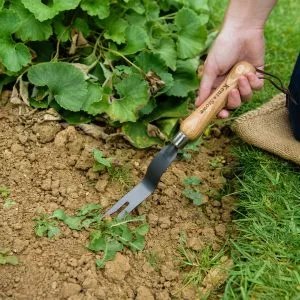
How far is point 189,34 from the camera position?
Result: 2.49 m

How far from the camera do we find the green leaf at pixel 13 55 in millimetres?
2152

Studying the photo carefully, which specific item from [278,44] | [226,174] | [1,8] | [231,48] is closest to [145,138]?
[226,174]

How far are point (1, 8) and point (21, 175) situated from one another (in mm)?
643

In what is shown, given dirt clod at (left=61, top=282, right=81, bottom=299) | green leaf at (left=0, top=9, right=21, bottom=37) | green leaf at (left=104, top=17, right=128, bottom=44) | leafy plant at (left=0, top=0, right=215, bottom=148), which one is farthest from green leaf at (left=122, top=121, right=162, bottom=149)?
dirt clod at (left=61, top=282, right=81, bottom=299)

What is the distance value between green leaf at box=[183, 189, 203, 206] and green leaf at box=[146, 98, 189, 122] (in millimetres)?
389

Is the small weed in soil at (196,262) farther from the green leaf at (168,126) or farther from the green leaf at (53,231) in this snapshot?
the green leaf at (168,126)

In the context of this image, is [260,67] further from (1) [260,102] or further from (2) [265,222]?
(2) [265,222]

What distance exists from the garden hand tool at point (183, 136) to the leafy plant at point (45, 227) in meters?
0.18

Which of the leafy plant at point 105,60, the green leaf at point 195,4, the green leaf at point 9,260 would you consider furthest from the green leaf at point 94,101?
the green leaf at point 195,4

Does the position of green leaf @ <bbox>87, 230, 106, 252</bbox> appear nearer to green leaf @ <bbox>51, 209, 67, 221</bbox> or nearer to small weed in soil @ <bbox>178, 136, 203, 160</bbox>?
green leaf @ <bbox>51, 209, 67, 221</bbox>

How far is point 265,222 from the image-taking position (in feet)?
6.36

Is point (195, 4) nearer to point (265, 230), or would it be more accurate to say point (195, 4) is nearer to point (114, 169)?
point (114, 169)

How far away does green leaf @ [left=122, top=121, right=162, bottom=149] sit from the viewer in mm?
2244

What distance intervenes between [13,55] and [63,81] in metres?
0.22
